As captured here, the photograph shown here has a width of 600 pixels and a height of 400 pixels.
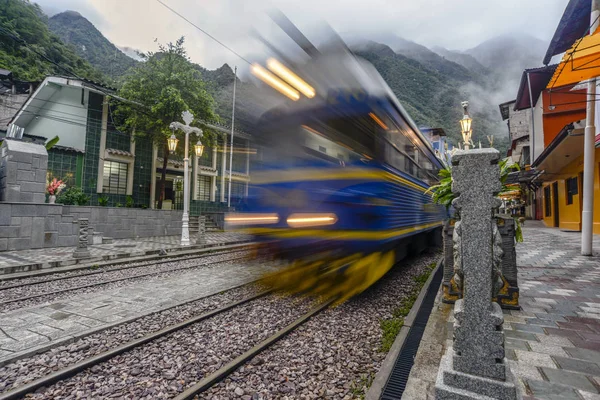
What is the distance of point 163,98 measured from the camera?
20.1 metres

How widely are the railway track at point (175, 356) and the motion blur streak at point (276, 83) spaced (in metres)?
3.30

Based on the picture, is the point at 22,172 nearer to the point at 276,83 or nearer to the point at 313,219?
the point at 276,83

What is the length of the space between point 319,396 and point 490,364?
1.39 m

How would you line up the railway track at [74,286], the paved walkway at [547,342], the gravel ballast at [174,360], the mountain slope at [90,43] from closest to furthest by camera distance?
the paved walkway at [547,342], the gravel ballast at [174,360], the railway track at [74,286], the mountain slope at [90,43]

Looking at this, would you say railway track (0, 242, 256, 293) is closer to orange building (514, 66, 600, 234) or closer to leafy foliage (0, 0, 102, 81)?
orange building (514, 66, 600, 234)

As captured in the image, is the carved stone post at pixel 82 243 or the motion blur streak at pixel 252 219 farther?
the carved stone post at pixel 82 243

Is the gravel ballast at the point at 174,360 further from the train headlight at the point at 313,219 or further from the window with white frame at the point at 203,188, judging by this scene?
the window with white frame at the point at 203,188

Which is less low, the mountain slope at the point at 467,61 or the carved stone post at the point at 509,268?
the mountain slope at the point at 467,61

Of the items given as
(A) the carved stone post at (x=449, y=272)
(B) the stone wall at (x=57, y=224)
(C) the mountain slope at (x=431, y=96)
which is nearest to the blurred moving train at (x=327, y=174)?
(A) the carved stone post at (x=449, y=272)

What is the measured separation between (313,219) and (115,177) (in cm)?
2057

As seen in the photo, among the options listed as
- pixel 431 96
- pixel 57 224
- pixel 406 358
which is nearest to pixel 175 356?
pixel 406 358

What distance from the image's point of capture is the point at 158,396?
252cm

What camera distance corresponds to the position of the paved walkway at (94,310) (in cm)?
360

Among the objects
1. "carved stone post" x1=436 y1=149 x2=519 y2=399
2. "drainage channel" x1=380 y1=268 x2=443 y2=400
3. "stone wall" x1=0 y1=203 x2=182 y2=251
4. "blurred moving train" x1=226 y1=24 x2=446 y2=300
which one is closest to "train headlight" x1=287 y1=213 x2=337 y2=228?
"blurred moving train" x1=226 y1=24 x2=446 y2=300
